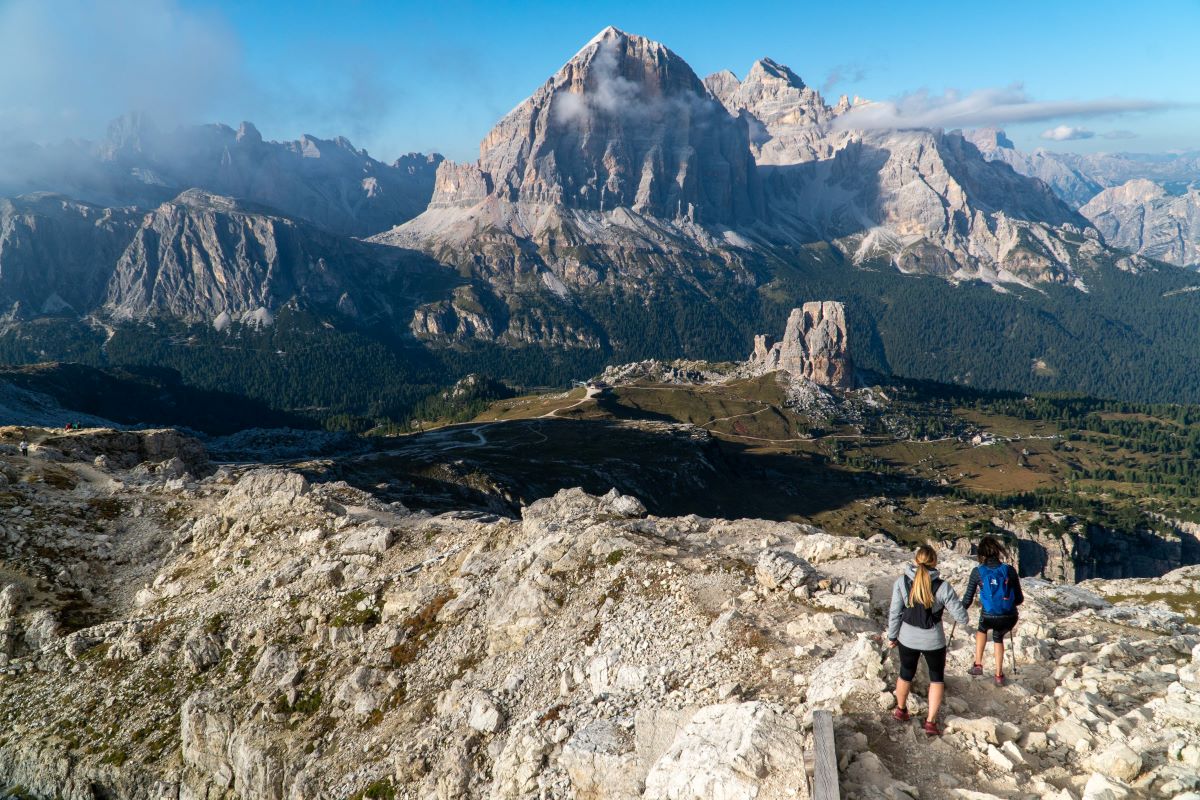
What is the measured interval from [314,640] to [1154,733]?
108 ft

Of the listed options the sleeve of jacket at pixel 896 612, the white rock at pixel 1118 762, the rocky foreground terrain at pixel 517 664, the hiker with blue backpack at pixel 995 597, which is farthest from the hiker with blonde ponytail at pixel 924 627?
the white rock at pixel 1118 762

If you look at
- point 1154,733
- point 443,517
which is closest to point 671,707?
point 1154,733

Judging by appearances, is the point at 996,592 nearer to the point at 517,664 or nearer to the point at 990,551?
the point at 990,551

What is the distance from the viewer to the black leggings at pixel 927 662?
1798cm

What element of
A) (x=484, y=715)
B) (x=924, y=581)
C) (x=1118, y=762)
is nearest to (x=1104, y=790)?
(x=1118, y=762)

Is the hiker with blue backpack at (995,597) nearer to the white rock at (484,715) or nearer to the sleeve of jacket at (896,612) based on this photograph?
the sleeve of jacket at (896,612)

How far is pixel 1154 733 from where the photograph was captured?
16359 millimetres

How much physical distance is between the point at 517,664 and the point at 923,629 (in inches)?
608

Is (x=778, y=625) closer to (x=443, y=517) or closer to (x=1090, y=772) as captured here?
(x=1090, y=772)

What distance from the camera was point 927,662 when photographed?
18.2 m

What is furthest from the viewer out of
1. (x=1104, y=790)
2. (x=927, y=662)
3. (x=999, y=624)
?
(x=999, y=624)

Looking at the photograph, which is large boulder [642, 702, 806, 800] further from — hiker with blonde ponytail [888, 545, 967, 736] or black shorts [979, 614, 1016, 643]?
black shorts [979, 614, 1016, 643]

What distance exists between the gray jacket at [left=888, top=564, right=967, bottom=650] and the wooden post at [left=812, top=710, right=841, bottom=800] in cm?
330

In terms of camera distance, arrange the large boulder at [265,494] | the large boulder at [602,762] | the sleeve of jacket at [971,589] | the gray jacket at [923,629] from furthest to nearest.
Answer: the large boulder at [265,494], the sleeve of jacket at [971,589], the large boulder at [602,762], the gray jacket at [923,629]
